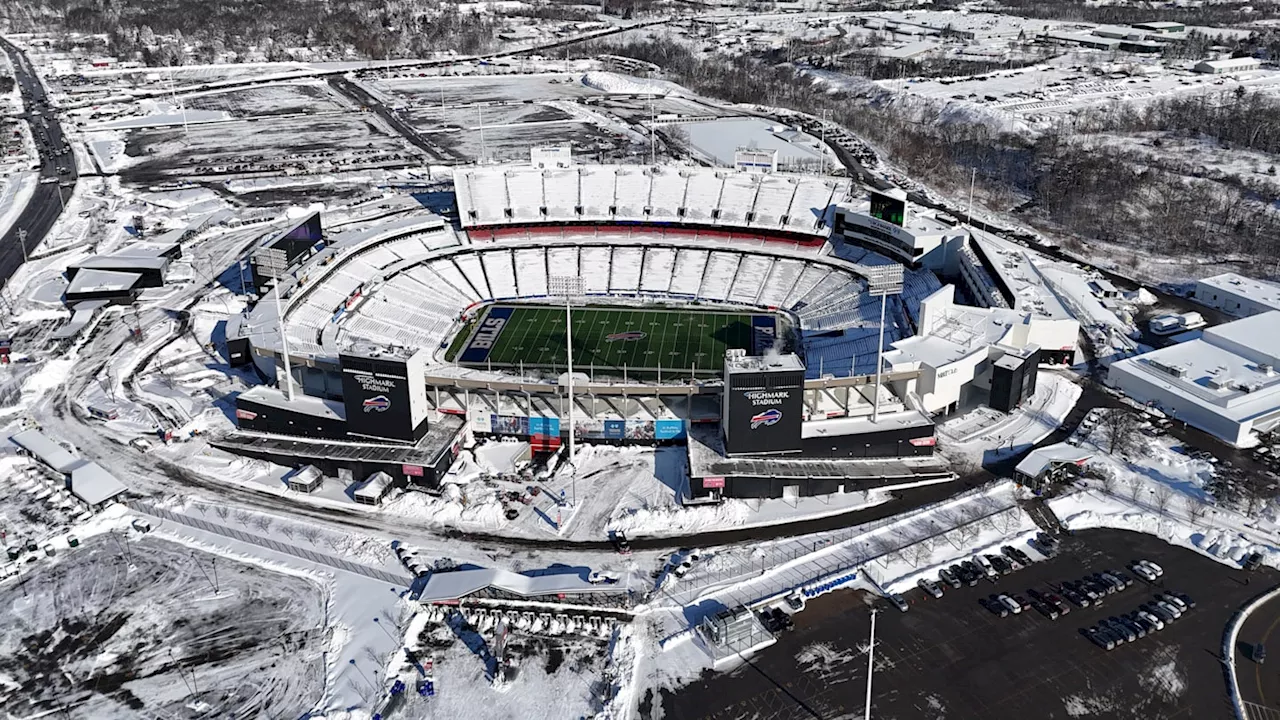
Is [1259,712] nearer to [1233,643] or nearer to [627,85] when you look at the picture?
[1233,643]

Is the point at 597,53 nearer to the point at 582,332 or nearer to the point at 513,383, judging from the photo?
the point at 582,332

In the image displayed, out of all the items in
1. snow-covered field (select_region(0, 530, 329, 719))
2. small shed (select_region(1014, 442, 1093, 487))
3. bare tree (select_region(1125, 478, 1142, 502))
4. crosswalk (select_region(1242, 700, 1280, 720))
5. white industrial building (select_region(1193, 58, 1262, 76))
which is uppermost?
white industrial building (select_region(1193, 58, 1262, 76))

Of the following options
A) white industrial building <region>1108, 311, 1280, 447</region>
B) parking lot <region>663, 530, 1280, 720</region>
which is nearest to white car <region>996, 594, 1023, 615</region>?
parking lot <region>663, 530, 1280, 720</region>

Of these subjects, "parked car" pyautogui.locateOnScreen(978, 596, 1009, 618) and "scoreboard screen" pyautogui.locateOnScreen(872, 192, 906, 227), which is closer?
"parked car" pyautogui.locateOnScreen(978, 596, 1009, 618)

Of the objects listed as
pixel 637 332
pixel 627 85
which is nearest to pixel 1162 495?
pixel 637 332

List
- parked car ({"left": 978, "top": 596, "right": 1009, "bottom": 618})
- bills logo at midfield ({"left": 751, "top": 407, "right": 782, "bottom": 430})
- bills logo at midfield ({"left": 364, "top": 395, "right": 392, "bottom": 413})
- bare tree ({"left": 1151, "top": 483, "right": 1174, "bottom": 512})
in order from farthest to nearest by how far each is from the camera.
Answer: bills logo at midfield ({"left": 364, "top": 395, "right": 392, "bottom": 413}), bills logo at midfield ({"left": 751, "top": 407, "right": 782, "bottom": 430}), bare tree ({"left": 1151, "top": 483, "right": 1174, "bottom": 512}), parked car ({"left": 978, "top": 596, "right": 1009, "bottom": 618})

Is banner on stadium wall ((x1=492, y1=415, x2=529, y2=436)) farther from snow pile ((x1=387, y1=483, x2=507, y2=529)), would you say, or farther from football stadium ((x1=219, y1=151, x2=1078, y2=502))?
snow pile ((x1=387, y1=483, x2=507, y2=529))

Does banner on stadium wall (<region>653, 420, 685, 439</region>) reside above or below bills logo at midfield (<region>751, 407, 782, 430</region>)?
below
